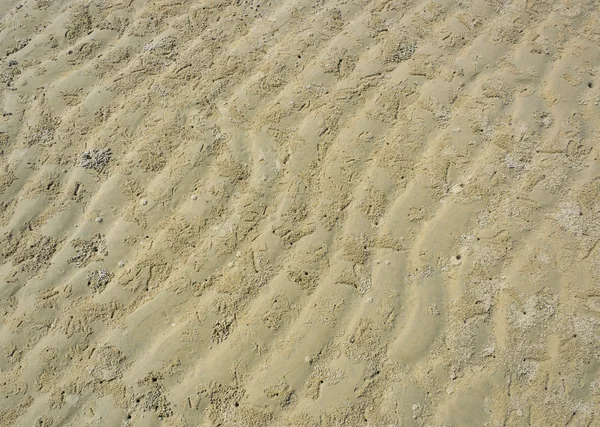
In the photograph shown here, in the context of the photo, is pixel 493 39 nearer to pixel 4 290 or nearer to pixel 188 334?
pixel 188 334

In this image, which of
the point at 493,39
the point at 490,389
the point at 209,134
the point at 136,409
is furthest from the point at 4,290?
the point at 493,39

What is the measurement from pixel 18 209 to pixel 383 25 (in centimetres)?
227

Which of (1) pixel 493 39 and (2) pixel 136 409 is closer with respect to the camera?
(2) pixel 136 409

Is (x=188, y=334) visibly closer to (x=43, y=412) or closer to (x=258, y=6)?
(x=43, y=412)

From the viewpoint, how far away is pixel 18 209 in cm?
252

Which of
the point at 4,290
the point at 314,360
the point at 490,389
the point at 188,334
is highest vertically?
the point at 4,290

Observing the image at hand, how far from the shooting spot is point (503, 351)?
207 cm

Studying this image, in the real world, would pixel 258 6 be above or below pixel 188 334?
above

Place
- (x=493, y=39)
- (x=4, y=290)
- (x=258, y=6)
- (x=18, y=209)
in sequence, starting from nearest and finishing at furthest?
(x=4, y=290) < (x=18, y=209) < (x=493, y=39) < (x=258, y=6)

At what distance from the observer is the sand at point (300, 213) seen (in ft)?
6.70

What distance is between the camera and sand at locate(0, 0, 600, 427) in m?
2.04

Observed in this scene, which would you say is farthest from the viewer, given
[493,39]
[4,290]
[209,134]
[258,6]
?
[258,6]

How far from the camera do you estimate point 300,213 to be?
95.8 inches

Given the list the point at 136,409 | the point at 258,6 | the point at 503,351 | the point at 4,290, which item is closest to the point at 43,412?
the point at 136,409
